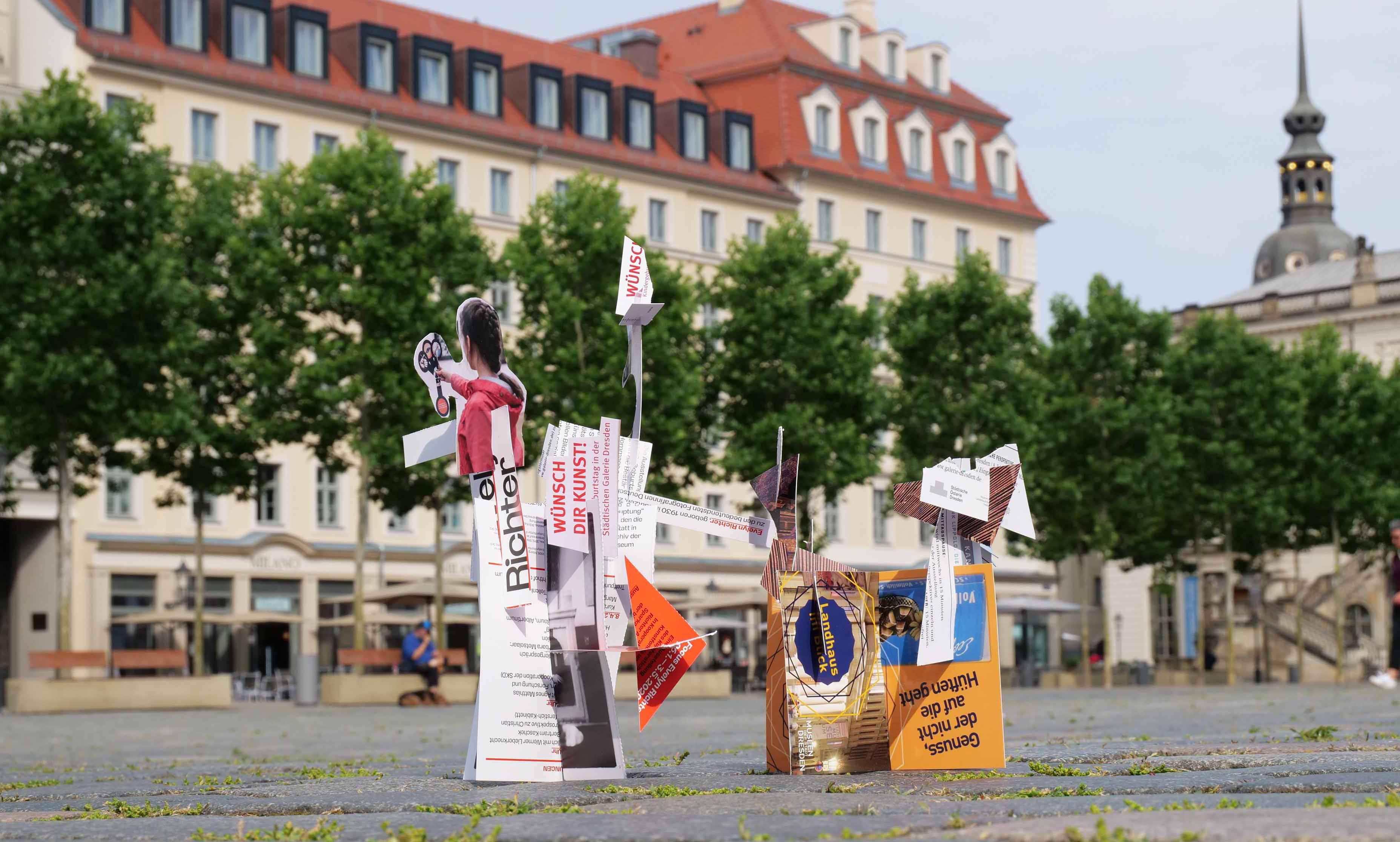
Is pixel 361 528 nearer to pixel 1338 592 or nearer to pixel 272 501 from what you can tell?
pixel 272 501

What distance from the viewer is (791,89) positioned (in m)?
72.1

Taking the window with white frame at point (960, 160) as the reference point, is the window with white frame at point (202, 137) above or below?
below

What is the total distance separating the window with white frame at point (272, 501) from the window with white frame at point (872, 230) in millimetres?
24190

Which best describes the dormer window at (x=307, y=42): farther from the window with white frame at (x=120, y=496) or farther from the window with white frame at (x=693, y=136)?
the window with white frame at (x=693, y=136)

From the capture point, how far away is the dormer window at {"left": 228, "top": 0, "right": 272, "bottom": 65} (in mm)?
56781

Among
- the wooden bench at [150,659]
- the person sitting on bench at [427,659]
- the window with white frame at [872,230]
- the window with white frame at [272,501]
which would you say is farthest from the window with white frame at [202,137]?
the window with white frame at [872,230]

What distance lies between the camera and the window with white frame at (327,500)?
5972 cm

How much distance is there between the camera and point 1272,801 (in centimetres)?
927

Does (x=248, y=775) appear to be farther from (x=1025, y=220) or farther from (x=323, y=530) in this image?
(x=1025, y=220)

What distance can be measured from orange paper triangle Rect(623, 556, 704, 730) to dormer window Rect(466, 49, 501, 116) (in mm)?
52132

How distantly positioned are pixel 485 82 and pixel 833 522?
1970cm

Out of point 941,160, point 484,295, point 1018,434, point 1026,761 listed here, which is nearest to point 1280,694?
point 1018,434

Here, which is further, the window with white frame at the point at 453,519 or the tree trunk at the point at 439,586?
the window with white frame at the point at 453,519

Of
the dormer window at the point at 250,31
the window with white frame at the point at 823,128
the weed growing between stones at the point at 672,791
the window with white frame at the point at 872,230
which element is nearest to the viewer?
the weed growing between stones at the point at 672,791
